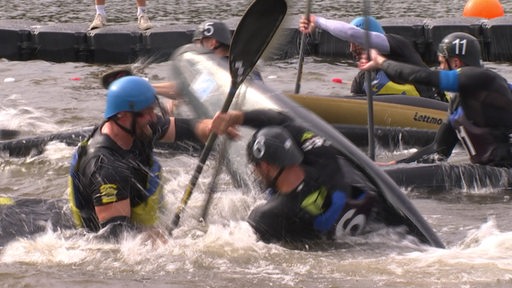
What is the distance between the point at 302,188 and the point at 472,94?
2940 mm

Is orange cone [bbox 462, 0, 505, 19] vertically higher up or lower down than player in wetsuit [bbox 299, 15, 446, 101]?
lower down

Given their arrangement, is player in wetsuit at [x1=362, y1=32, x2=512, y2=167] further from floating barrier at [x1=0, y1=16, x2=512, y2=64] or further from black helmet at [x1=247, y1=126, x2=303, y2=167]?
floating barrier at [x1=0, y1=16, x2=512, y2=64]

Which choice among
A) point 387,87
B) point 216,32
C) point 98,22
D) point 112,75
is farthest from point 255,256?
point 98,22

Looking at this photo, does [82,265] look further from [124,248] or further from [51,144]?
[51,144]

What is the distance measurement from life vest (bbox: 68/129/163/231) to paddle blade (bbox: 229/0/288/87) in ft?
2.65

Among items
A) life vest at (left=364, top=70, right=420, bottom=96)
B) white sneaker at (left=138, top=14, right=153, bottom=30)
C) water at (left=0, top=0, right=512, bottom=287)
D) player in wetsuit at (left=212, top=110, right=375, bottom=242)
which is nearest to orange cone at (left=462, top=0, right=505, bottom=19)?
white sneaker at (left=138, top=14, right=153, bottom=30)

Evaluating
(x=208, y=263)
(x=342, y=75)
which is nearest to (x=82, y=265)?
(x=208, y=263)

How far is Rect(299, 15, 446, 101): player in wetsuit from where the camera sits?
9120 mm

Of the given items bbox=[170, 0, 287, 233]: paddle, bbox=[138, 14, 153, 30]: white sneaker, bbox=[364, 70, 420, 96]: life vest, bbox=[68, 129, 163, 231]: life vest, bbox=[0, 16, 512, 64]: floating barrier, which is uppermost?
bbox=[170, 0, 287, 233]: paddle

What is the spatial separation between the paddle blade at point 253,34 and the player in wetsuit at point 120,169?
0.59 meters

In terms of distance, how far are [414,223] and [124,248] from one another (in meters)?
1.72

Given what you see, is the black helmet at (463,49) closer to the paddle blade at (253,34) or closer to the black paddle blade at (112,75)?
the paddle blade at (253,34)

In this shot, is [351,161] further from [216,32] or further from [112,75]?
[216,32]

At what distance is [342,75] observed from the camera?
1368 cm
